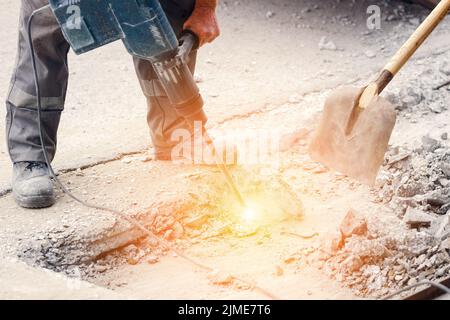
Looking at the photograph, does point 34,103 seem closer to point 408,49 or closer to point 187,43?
point 187,43

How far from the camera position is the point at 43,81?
2.96 m

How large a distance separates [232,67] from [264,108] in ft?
2.49

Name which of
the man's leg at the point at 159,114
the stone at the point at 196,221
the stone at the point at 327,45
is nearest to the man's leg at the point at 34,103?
the man's leg at the point at 159,114

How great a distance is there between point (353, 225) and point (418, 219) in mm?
266

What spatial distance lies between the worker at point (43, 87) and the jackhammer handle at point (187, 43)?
27 millimetres

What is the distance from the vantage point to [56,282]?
2.40 meters

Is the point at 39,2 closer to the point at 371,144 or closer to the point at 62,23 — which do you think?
the point at 62,23

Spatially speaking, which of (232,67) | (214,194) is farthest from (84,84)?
(214,194)

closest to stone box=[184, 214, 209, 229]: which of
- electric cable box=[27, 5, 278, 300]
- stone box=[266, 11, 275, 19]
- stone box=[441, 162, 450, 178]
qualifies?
electric cable box=[27, 5, 278, 300]

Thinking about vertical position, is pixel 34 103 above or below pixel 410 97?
above

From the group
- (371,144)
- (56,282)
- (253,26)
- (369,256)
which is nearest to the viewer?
(56,282)

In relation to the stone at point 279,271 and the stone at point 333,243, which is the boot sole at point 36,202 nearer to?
the stone at point 279,271

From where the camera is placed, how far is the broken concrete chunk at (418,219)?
271cm

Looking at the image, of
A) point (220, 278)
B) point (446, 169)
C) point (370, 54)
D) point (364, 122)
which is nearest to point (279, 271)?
point (220, 278)
